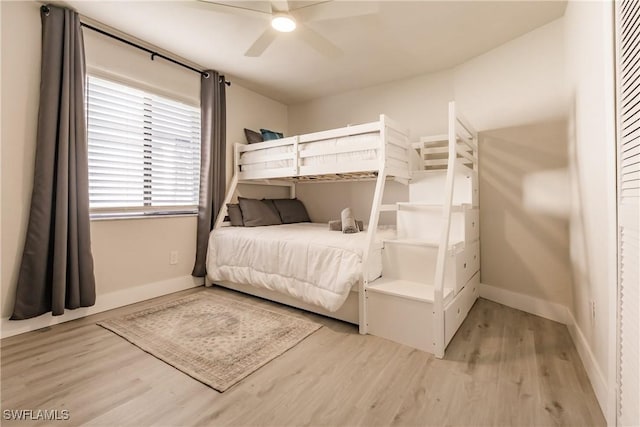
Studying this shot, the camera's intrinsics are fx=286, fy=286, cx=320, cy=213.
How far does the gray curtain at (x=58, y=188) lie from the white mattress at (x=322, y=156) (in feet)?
5.05

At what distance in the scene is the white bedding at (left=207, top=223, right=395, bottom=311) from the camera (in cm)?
206

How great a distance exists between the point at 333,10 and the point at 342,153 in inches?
43.1

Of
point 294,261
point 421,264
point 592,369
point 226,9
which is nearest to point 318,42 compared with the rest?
point 226,9

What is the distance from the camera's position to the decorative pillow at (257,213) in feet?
10.7

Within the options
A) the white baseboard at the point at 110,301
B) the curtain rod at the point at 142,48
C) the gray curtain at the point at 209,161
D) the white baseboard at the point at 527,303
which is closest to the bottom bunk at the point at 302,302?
the white baseboard at the point at 110,301

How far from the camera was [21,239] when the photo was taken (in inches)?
79.4

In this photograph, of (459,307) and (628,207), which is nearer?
(628,207)

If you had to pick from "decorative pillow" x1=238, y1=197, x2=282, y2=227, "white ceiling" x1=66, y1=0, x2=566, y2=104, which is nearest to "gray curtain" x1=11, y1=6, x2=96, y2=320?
"white ceiling" x1=66, y1=0, x2=566, y2=104

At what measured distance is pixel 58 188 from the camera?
207cm

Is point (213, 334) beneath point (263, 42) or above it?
beneath

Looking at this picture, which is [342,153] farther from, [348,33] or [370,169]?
[348,33]

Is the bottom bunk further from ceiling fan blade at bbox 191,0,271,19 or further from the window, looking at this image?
ceiling fan blade at bbox 191,0,271,19

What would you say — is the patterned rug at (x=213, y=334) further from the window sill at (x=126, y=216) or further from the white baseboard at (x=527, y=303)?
the white baseboard at (x=527, y=303)

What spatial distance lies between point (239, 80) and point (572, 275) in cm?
376
